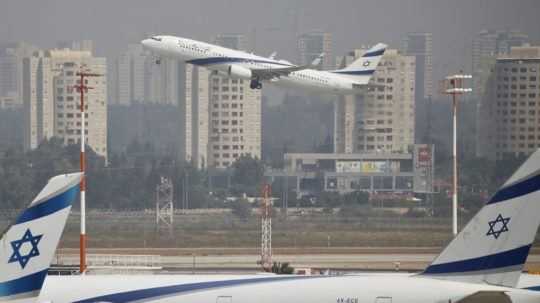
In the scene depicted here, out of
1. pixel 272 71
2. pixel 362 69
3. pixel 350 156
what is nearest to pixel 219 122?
pixel 350 156

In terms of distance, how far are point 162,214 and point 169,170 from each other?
24.1 m

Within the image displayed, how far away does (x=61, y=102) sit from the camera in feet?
452

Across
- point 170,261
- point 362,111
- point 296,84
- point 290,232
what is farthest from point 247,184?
point 170,261

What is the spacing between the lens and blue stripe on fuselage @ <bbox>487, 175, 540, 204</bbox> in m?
27.3

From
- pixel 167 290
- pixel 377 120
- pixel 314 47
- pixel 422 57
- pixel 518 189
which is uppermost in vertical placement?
pixel 314 47

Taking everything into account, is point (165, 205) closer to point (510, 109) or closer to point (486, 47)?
point (510, 109)

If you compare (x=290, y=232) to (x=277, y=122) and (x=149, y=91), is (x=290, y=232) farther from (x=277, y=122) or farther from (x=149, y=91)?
(x=149, y=91)

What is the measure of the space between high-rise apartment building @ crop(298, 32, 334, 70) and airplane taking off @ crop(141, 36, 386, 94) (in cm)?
5813

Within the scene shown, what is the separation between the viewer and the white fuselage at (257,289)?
90.0ft

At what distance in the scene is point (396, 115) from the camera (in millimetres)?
121625

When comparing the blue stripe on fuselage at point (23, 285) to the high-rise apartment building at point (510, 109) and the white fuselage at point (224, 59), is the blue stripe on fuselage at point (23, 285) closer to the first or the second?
the white fuselage at point (224, 59)

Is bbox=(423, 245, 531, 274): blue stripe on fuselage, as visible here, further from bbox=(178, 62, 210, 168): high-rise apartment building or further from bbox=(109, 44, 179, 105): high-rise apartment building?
bbox=(109, 44, 179, 105): high-rise apartment building

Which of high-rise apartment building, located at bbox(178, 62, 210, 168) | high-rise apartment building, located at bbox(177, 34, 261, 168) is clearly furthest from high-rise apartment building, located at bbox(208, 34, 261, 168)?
high-rise apartment building, located at bbox(178, 62, 210, 168)

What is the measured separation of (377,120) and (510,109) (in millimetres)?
20420
